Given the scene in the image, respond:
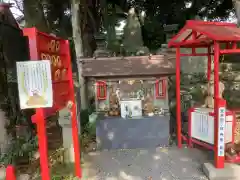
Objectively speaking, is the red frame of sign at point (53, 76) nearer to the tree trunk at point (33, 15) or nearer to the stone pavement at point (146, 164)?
the stone pavement at point (146, 164)

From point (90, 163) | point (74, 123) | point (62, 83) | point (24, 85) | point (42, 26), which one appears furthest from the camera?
point (42, 26)

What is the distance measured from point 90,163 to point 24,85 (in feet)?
8.57

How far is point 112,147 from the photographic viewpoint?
5422mm

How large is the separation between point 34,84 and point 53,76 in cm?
54

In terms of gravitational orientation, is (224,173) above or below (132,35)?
below

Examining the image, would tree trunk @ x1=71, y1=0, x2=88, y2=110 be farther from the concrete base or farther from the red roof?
the concrete base

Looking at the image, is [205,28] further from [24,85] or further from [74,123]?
[24,85]

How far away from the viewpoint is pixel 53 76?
3.30 m

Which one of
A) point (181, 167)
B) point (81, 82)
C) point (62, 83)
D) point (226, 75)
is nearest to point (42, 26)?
point (81, 82)

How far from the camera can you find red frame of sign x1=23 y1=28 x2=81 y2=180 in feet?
9.14

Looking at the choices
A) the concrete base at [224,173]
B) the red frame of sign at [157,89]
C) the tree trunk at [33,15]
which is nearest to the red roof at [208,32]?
the red frame of sign at [157,89]

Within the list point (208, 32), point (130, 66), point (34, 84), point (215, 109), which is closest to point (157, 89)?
point (130, 66)

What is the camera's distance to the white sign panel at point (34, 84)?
8.95 feet

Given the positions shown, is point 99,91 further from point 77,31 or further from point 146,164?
point 146,164
